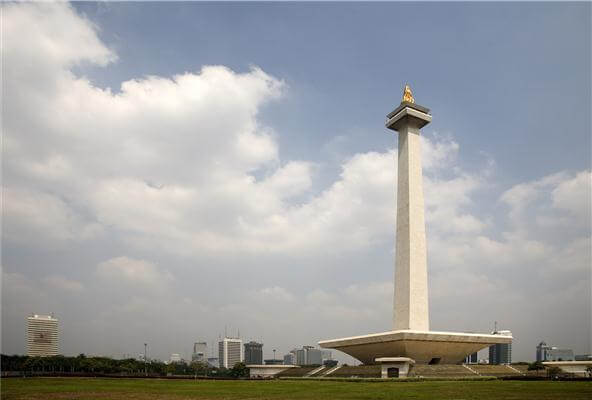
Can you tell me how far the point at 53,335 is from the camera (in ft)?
473

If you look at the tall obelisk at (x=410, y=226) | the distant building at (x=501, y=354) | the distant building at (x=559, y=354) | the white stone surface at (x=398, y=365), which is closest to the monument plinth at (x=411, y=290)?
the tall obelisk at (x=410, y=226)

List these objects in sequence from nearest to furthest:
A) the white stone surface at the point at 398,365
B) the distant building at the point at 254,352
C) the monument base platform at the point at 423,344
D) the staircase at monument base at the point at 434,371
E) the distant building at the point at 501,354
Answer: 1. the staircase at monument base at the point at 434,371
2. the white stone surface at the point at 398,365
3. the monument base platform at the point at 423,344
4. the distant building at the point at 501,354
5. the distant building at the point at 254,352

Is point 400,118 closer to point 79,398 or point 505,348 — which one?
point 79,398

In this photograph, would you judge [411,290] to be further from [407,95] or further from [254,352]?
[254,352]

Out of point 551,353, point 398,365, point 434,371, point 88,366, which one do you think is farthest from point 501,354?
point 88,366

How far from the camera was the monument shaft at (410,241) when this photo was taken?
46156 millimetres

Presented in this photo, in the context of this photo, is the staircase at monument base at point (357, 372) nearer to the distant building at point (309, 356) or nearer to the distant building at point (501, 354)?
the distant building at point (501, 354)

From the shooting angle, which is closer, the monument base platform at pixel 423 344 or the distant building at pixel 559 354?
the monument base platform at pixel 423 344

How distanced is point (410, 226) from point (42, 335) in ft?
428

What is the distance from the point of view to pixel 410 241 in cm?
4750

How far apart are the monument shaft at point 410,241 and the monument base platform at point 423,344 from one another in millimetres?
2953

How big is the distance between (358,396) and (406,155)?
34.8 meters

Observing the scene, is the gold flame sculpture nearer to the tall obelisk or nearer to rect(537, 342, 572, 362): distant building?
the tall obelisk

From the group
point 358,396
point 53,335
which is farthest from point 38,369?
point 53,335
